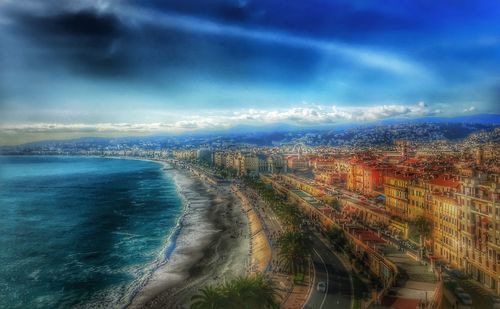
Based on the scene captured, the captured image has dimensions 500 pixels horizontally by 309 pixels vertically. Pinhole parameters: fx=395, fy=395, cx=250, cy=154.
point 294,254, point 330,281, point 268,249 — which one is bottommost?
point 268,249

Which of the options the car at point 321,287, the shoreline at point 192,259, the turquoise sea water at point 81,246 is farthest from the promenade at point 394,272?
the turquoise sea water at point 81,246

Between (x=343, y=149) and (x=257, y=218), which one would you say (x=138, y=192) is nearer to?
(x=257, y=218)

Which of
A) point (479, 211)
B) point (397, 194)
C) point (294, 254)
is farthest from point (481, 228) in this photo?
point (294, 254)

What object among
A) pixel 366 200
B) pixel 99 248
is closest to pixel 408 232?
pixel 366 200

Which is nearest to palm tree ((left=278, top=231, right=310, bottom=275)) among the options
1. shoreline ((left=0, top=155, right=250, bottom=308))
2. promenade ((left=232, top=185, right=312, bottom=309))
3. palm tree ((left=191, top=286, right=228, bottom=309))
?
promenade ((left=232, top=185, right=312, bottom=309))

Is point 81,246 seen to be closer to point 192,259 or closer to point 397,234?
point 192,259

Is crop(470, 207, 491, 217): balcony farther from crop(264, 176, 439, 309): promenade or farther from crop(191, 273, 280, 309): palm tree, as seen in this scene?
crop(191, 273, 280, 309): palm tree

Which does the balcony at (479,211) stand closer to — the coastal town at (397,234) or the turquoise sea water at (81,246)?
the coastal town at (397,234)
